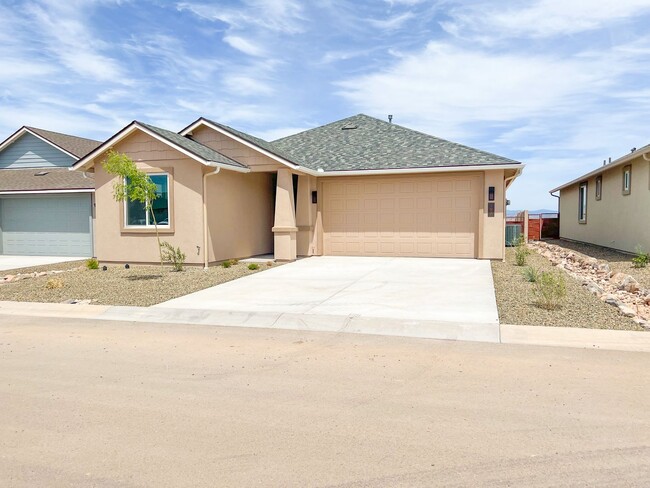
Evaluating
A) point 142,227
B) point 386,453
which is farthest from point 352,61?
point 386,453

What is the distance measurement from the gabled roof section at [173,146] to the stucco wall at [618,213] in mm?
13065

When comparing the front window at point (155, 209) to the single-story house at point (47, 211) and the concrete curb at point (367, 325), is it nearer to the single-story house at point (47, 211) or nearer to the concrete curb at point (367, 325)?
the single-story house at point (47, 211)

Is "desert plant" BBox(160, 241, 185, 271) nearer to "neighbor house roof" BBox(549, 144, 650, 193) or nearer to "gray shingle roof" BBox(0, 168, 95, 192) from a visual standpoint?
"gray shingle roof" BBox(0, 168, 95, 192)

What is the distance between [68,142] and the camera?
24062 millimetres

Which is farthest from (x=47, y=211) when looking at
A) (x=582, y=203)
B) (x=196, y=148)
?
(x=582, y=203)

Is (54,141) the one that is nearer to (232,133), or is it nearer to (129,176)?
(232,133)

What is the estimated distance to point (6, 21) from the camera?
1435 cm

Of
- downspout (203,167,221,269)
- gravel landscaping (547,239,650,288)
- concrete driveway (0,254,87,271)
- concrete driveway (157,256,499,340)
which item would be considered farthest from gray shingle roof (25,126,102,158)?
gravel landscaping (547,239,650,288)

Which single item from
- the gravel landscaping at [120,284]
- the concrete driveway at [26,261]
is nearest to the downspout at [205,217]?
the gravel landscaping at [120,284]

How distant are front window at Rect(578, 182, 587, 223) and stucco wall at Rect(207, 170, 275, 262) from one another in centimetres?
1565

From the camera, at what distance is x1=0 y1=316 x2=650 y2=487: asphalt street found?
11.4 ft

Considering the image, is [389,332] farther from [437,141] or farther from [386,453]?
[437,141]

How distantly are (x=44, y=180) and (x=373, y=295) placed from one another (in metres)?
16.8

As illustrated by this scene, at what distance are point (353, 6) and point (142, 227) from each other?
9124 millimetres
